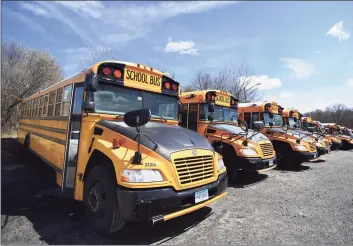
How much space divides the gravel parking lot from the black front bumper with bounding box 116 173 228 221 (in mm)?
539

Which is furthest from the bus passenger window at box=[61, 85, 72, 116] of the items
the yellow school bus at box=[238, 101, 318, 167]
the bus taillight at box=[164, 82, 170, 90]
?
the yellow school bus at box=[238, 101, 318, 167]

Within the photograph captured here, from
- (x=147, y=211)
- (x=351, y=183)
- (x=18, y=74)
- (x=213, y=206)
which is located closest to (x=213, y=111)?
(x=213, y=206)

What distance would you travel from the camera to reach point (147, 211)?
2891 mm

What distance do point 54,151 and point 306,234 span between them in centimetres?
469

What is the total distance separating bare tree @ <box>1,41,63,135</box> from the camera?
1806 cm

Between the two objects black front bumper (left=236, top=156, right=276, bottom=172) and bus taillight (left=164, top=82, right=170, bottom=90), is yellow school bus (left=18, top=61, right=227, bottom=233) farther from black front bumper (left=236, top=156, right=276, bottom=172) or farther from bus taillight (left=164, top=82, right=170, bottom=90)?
black front bumper (left=236, top=156, right=276, bottom=172)

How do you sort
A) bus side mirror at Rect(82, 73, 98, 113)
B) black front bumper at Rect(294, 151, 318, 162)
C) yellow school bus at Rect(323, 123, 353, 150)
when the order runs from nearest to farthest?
bus side mirror at Rect(82, 73, 98, 113) < black front bumper at Rect(294, 151, 318, 162) < yellow school bus at Rect(323, 123, 353, 150)

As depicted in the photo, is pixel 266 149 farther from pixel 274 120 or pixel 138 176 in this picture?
pixel 138 176

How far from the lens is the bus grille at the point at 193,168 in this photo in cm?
330

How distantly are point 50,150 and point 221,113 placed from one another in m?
4.93

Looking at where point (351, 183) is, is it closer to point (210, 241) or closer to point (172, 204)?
point (210, 241)

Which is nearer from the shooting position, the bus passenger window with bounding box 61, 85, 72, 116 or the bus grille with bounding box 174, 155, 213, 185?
the bus grille with bounding box 174, 155, 213, 185

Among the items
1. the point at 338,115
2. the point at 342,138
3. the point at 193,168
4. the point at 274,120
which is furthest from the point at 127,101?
the point at 338,115

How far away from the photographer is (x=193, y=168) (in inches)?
137
